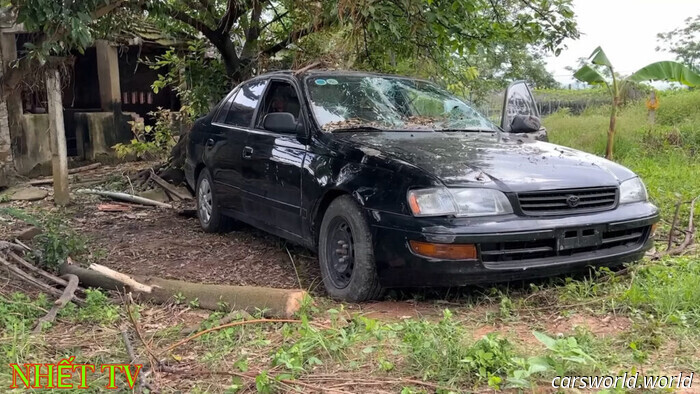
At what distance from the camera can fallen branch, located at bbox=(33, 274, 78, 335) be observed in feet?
12.1

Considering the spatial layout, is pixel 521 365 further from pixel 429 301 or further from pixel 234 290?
pixel 234 290

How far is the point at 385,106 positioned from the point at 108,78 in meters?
9.60

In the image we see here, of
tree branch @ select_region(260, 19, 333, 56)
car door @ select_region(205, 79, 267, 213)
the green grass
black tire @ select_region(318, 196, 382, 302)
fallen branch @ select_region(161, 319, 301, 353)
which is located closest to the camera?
fallen branch @ select_region(161, 319, 301, 353)

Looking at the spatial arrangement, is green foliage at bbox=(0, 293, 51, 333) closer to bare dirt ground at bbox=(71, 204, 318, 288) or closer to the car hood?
bare dirt ground at bbox=(71, 204, 318, 288)

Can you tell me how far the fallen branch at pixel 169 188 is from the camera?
893 cm

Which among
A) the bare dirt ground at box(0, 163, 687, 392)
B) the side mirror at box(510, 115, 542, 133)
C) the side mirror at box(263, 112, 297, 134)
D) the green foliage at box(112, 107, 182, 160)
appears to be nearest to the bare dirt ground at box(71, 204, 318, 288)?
the bare dirt ground at box(0, 163, 687, 392)

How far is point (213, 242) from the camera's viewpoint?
6.19 metres

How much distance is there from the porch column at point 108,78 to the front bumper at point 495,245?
10.6m

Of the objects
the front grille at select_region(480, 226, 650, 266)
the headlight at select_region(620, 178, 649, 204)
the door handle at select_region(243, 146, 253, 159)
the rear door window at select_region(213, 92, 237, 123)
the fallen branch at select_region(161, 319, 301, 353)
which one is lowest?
the fallen branch at select_region(161, 319, 301, 353)

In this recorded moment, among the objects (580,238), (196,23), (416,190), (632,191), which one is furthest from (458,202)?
(196,23)

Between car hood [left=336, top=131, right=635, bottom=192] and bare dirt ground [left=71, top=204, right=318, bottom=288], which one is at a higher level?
car hood [left=336, top=131, right=635, bottom=192]

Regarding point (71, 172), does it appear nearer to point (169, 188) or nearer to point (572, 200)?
point (169, 188)

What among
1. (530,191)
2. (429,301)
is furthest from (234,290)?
(530,191)

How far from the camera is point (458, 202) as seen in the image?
3.67m
